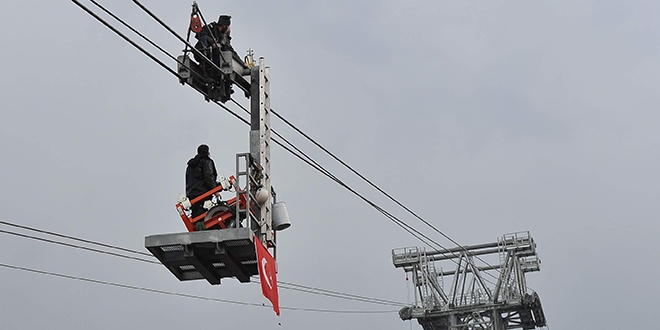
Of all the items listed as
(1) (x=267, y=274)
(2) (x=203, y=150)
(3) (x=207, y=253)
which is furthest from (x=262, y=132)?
(1) (x=267, y=274)

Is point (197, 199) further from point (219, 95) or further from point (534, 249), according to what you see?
point (534, 249)

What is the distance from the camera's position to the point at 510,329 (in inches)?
2018

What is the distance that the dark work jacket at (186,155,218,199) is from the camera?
1695 centimetres

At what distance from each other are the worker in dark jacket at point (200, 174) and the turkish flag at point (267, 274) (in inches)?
56.4

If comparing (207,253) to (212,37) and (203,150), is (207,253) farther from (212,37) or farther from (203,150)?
(212,37)

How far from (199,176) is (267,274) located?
6.99ft

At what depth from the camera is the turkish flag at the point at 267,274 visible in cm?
1555

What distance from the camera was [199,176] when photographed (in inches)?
671

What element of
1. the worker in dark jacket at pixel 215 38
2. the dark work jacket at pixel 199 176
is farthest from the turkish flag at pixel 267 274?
the worker in dark jacket at pixel 215 38

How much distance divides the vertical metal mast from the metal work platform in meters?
0.63

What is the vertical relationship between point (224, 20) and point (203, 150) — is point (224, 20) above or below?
above

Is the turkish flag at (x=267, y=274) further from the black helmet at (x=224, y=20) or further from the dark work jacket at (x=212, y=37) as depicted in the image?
the black helmet at (x=224, y=20)

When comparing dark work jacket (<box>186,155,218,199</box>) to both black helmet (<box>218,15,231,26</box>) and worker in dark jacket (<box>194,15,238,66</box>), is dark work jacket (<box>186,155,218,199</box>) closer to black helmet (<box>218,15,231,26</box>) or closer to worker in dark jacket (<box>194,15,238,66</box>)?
worker in dark jacket (<box>194,15,238,66</box>)

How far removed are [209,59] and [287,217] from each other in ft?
9.07
